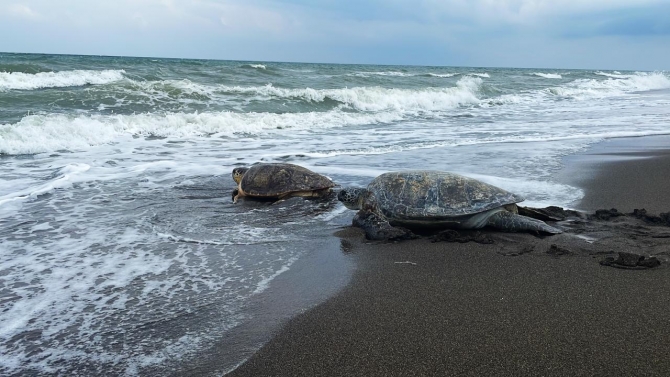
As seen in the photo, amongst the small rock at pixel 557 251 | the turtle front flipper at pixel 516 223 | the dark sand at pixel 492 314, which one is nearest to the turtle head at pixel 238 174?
the dark sand at pixel 492 314

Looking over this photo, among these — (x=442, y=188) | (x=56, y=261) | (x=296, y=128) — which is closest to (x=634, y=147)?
(x=442, y=188)

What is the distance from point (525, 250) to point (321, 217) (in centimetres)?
224

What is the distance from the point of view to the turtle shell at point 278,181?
6336 millimetres

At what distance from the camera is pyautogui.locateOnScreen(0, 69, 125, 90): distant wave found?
60.7 feet

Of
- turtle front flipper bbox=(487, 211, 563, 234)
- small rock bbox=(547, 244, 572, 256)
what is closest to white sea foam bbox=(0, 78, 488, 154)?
turtle front flipper bbox=(487, 211, 563, 234)

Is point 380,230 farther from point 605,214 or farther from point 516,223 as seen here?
point 605,214

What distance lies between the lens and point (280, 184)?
6.42 m

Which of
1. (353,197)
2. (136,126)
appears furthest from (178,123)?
(353,197)

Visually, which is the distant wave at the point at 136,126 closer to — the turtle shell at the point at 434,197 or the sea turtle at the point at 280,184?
the sea turtle at the point at 280,184

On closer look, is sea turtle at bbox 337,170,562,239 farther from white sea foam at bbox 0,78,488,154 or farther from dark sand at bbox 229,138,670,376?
white sea foam at bbox 0,78,488,154

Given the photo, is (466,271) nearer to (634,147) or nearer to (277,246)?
(277,246)

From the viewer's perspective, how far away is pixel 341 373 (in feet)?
8.38

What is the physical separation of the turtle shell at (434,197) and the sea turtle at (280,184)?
1332 millimetres

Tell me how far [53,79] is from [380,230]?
19.7 meters
